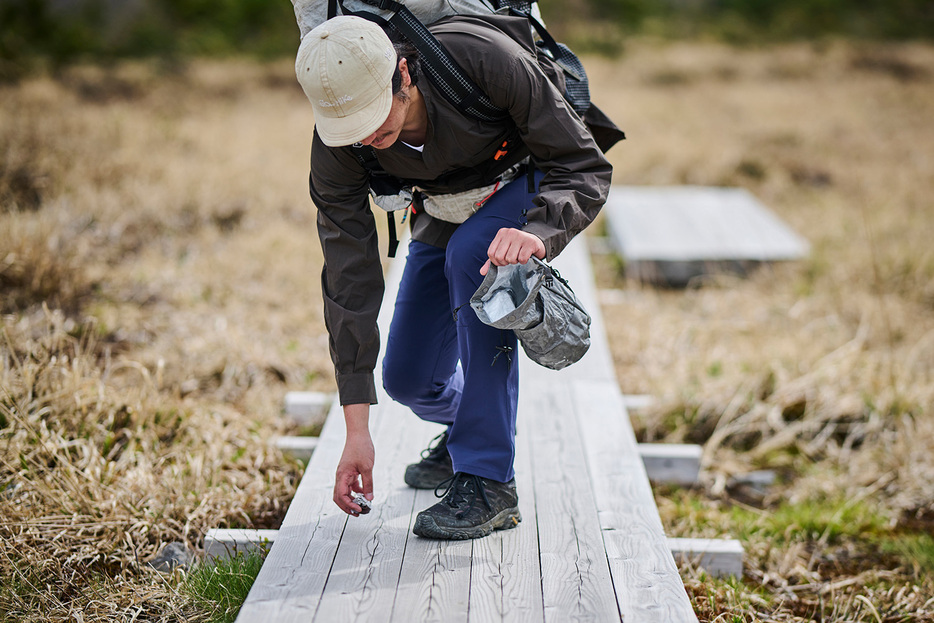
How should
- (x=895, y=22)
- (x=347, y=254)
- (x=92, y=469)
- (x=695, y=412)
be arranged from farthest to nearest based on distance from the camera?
(x=895, y=22), (x=695, y=412), (x=92, y=469), (x=347, y=254)

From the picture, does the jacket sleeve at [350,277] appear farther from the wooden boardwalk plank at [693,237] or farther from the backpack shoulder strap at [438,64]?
the wooden boardwalk plank at [693,237]

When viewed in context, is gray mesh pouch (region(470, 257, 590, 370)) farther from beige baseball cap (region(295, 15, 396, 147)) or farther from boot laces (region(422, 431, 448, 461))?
boot laces (region(422, 431, 448, 461))

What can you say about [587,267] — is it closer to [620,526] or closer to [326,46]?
[620,526]

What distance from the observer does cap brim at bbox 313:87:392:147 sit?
2.00m

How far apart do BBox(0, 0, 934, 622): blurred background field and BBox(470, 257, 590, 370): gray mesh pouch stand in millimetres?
1147

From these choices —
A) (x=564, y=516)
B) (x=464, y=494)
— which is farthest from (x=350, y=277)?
(x=564, y=516)

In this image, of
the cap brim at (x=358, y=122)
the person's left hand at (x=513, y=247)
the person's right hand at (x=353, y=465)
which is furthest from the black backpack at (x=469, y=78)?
the person's right hand at (x=353, y=465)

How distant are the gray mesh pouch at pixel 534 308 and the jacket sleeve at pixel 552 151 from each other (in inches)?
3.8

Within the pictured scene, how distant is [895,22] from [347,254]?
2885 cm

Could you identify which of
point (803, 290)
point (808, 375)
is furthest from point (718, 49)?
point (808, 375)

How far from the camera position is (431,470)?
2.79m

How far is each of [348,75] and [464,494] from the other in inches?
50.3

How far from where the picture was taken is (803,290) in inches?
236

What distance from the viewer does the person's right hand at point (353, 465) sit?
2.32 metres
